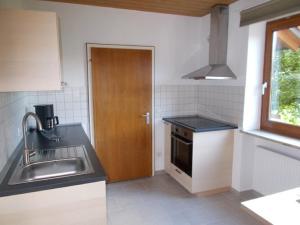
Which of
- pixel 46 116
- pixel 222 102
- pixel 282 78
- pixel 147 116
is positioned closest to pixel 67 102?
pixel 46 116

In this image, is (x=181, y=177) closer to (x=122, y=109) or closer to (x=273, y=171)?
(x=273, y=171)

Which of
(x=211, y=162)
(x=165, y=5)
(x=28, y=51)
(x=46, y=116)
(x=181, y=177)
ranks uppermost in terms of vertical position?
(x=165, y=5)

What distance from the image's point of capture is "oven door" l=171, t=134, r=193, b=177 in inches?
114

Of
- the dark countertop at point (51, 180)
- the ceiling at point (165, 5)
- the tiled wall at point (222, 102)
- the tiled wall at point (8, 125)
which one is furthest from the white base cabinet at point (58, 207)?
the ceiling at point (165, 5)

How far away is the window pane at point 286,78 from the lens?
7.91ft

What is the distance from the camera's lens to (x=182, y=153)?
10.2ft

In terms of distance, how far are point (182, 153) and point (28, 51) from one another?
87.6 inches

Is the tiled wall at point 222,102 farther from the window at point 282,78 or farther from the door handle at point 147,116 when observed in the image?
the door handle at point 147,116

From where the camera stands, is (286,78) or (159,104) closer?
(286,78)

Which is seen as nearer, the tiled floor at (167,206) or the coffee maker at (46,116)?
the tiled floor at (167,206)

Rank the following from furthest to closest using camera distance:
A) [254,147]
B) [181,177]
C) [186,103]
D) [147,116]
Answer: [186,103] → [147,116] → [181,177] → [254,147]

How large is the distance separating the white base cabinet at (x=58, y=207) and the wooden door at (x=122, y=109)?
1780 mm

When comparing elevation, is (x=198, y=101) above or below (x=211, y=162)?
above

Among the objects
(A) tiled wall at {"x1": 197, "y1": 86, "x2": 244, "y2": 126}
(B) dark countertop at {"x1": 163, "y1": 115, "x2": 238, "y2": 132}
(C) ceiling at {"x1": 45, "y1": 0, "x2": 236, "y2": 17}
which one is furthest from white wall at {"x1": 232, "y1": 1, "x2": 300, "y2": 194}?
(C) ceiling at {"x1": 45, "y1": 0, "x2": 236, "y2": 17}
